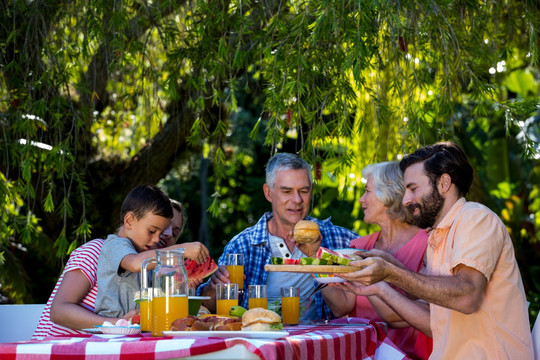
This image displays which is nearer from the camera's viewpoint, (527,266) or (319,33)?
(319,33)

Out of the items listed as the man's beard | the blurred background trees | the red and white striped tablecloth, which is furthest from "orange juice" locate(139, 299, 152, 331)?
the blurred background trees

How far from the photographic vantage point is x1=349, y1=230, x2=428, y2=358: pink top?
3.98m

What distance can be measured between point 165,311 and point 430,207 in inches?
53.2

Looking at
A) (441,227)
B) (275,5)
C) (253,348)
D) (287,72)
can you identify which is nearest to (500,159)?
(275,5)

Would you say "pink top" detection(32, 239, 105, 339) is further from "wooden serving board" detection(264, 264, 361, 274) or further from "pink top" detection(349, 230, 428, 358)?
"pink top" detection(349, 230, 428, 358)

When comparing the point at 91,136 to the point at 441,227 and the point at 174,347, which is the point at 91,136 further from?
the point at 174,347

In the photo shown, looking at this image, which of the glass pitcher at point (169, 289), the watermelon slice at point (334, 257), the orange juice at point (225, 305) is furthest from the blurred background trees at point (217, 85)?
the glass pitcher at point (169, 289)

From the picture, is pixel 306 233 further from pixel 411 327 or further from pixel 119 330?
pixel 119 330

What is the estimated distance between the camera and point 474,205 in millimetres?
3221

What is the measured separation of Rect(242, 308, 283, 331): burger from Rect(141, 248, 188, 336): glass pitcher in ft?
0.80

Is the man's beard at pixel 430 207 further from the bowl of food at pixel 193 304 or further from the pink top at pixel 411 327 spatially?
the bowl of food at pixel 193 304

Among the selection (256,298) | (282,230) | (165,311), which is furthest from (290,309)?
(282,230)

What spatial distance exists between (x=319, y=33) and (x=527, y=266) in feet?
30.7

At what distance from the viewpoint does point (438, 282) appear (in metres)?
2.99
